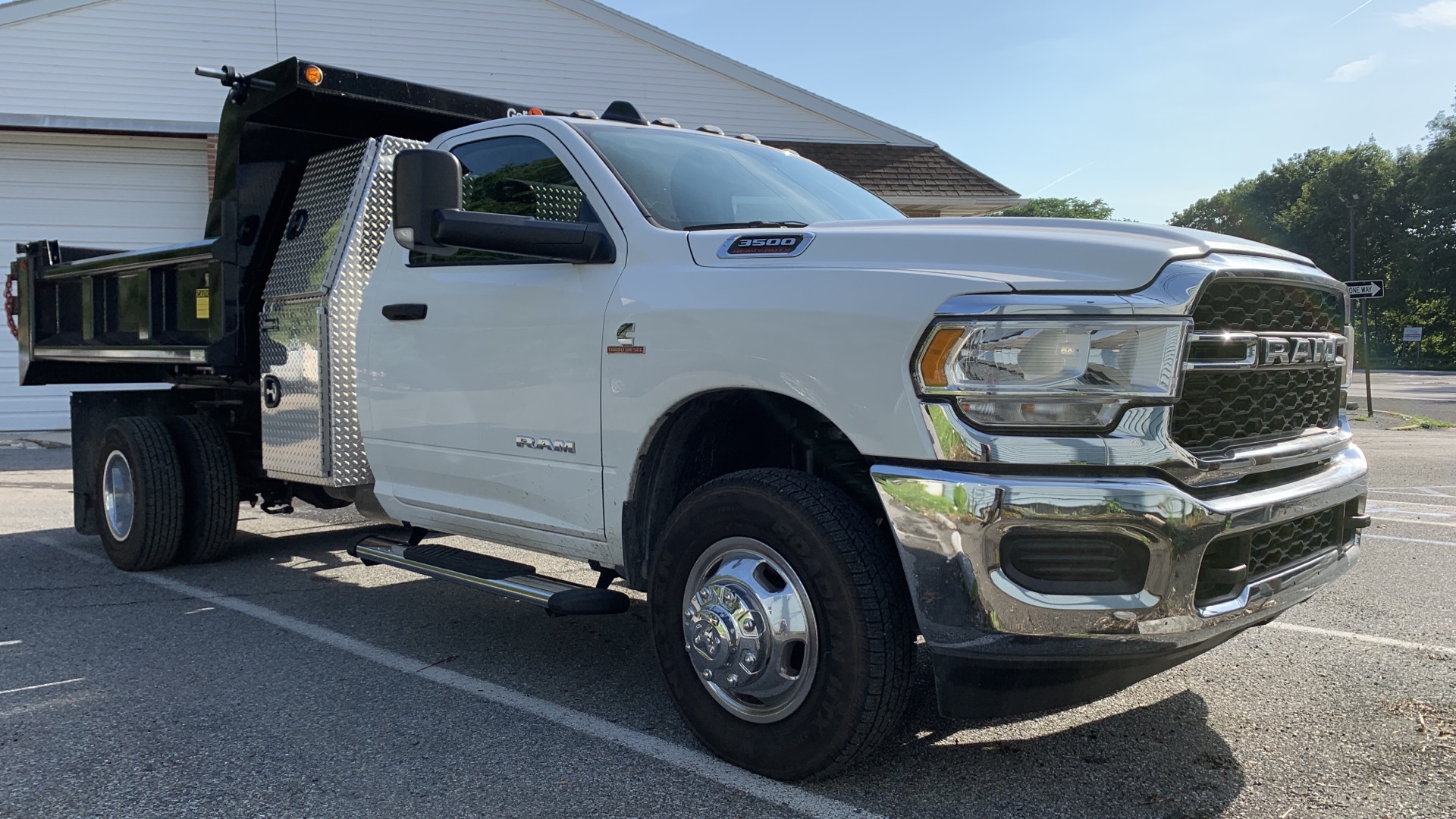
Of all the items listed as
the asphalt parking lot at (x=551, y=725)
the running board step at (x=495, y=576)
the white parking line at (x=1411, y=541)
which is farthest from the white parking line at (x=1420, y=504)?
the running board step at (x=495, y=576)

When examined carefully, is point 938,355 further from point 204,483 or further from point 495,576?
point 204,483

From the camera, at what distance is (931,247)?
297 cm

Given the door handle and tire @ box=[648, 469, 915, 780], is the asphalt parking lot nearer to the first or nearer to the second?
tire @ box=[648, 469, 915, 780]

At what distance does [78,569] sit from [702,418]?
183 inches

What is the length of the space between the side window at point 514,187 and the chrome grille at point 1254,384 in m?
1.97

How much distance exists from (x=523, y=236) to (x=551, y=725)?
1.57m

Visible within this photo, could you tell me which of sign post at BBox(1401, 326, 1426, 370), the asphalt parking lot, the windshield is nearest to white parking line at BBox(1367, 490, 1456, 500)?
the asphalt parking lot

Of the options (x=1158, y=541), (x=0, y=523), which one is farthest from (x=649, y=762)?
(x=0, y=523)

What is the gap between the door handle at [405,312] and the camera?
4.38 m

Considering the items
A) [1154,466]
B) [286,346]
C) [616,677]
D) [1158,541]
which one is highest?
[286,346]

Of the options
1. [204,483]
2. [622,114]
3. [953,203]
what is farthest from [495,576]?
[953,203]

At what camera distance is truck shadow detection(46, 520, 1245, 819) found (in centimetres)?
305

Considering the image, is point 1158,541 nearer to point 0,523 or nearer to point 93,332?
point 93,332

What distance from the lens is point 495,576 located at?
4.09 m
